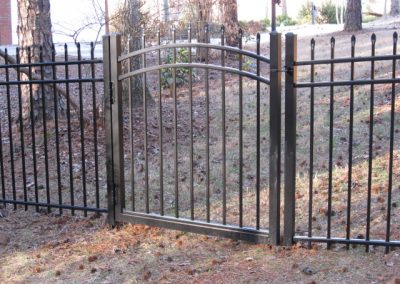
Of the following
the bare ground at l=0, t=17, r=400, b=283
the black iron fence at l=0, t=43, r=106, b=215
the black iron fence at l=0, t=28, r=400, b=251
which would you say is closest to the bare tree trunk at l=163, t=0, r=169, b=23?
the black iron fence at l=0, t=28, r=400, b=251

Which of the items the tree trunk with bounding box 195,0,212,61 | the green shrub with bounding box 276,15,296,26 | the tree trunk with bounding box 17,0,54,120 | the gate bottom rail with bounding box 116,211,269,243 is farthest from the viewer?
the green shrub with bounding box 276,15,296,26

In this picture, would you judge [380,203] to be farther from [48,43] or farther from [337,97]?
[48,43]

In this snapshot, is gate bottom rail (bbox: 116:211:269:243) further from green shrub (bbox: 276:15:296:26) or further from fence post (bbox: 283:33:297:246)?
green shrub (bbox: 276:15:296:26)

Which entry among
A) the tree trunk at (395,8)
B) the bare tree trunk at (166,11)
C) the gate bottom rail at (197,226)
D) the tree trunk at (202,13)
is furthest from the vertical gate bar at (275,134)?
the tree trunk at (395,8)

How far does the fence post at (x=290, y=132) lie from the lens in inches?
177

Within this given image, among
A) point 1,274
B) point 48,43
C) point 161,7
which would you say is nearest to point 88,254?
point 1,274

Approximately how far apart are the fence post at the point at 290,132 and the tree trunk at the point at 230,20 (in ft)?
31.2

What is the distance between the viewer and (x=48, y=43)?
28.3 ft

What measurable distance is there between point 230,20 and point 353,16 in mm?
7921

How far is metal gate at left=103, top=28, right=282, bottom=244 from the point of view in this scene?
15.4 ft

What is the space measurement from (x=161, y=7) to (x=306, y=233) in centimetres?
583

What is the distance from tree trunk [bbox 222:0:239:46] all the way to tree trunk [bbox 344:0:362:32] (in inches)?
289

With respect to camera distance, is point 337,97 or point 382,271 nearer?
point 382,271

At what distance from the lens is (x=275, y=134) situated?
15.1 feet
